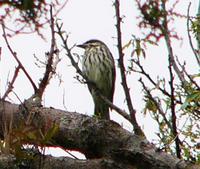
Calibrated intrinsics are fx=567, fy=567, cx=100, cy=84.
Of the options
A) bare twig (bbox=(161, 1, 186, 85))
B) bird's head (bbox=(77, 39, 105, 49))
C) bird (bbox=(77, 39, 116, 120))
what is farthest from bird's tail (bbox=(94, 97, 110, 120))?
bare twig (bbox=(161, 1, 186, 85))

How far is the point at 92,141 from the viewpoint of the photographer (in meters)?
2.42

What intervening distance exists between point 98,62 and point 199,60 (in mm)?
3539

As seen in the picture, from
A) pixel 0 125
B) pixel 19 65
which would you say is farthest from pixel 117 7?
pixel 0 125

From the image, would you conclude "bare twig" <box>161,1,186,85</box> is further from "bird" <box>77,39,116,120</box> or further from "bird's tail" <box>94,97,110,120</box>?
"bird" <box>77,39,116,120</box>

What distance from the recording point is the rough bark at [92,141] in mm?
2158

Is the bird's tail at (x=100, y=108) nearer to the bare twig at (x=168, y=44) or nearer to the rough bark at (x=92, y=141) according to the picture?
the bare twig at (x=168, y=44)

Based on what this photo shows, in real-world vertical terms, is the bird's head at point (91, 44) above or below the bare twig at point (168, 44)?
above

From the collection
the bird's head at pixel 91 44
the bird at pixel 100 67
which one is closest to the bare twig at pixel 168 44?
the bird at pixel 100 67

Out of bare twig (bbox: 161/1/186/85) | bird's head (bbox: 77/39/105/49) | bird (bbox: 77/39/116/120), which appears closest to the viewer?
bare twig (bbox: 161/1/186/85)

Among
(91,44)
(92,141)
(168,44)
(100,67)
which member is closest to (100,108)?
(100,67)

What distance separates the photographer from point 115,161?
Answer: 216 centimetres

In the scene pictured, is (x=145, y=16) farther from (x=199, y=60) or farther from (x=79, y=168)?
(x=79, y=168)

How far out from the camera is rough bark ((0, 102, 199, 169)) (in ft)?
7.08

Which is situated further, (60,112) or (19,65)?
(60,112)
